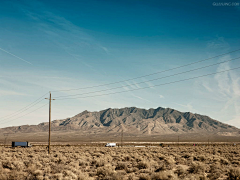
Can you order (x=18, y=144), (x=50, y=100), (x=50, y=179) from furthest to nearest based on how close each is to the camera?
(x=18, y=144) < (x=50, y=100) < (x=50, y=179)

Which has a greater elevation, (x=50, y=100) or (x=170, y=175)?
(x=50, y=100)

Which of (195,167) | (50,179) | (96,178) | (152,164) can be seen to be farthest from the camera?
(152,164)

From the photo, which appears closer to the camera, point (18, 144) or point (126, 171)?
point (126, 171)

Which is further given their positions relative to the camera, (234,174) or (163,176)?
(234,174)

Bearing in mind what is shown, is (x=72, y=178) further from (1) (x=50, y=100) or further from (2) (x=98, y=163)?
(1) (x=50, y=100)

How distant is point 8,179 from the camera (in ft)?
45.9

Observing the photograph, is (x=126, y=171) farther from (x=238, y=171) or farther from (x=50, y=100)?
(x=50, y=100)

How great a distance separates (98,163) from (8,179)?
8.55m

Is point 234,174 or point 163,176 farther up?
point 163,176

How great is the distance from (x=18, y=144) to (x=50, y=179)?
5250 cm

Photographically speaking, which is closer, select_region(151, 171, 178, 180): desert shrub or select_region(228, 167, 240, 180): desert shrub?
select_region(151, 171, 178, 180): desert shrub

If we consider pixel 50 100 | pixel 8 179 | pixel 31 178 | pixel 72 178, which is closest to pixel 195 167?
pixel 72 178

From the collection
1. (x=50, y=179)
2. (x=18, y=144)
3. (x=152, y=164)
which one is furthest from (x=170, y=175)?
(x=18, y=144)

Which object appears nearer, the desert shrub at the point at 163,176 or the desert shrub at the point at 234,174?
the desert shrub at the point at 163,176
